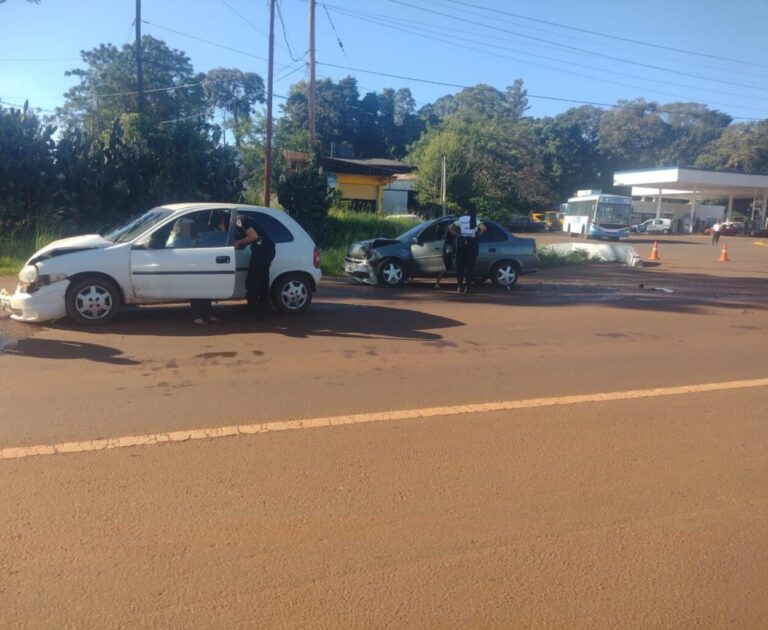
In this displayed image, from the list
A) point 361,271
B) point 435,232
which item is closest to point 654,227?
point 435,232

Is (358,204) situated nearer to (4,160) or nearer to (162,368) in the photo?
(4,160)

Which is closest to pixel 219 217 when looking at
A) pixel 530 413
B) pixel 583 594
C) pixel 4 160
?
pixel 530 413

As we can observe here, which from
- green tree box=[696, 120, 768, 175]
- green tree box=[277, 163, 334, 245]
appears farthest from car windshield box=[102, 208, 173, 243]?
green tree box=[696, 120, 768, 175]

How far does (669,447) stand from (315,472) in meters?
2.70

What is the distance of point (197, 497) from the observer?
156 inches

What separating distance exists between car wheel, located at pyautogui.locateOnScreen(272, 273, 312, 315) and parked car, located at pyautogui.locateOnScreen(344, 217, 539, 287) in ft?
13.6

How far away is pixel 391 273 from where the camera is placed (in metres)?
14.1

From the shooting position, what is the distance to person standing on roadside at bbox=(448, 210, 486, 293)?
43.4ft

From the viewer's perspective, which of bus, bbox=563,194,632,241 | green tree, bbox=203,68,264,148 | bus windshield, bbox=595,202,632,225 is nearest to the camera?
bus, bbox=563,194,632,241

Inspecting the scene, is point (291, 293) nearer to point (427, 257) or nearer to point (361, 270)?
point (361, 270)

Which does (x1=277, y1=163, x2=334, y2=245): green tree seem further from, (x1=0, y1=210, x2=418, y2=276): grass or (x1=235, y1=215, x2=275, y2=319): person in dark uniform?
(x1=235, y1=215, x2=275, y2=319): person in dark uniform

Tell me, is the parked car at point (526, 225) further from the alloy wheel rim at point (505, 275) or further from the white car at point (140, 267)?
the white car at point (140, 267)

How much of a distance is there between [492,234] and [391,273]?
2351mm

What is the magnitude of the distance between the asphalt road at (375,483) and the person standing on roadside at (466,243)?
5.04m
